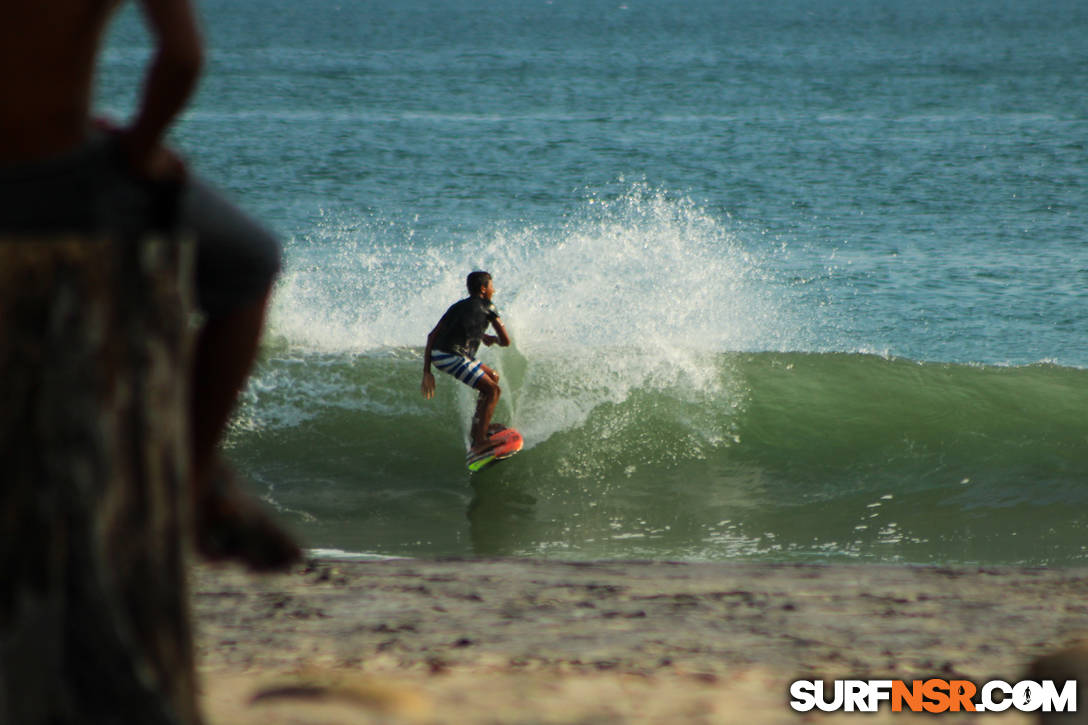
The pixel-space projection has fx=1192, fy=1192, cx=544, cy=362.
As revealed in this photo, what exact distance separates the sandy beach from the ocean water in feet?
7.38

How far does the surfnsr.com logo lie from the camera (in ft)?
11.5

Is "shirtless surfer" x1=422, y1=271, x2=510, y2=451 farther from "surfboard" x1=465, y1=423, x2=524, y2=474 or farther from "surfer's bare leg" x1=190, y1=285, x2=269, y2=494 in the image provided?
"surfer's bare leg" x1=190, y1=285, x2=269, y2=494

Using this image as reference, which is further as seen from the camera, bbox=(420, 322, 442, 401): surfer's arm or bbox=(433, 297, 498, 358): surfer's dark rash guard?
bbox=(433, 297, 498, 358): surfer's dark rash guard

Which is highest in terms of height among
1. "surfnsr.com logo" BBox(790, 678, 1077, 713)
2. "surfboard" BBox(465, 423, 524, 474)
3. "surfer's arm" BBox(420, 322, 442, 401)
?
"surfer's arm" BBox(420, 322, 442, 401)

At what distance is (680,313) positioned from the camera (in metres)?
15.6

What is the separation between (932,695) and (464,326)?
20.0 ft

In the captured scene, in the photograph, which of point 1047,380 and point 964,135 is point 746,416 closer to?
point 1047,380

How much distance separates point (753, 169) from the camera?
111ft

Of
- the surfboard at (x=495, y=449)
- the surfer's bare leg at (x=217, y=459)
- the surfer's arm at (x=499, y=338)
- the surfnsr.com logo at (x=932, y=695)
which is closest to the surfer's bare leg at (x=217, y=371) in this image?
the surfer's bare leg at (x=217, y=459)

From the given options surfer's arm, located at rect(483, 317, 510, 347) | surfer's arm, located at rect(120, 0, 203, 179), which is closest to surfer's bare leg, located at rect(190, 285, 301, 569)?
surfer's arm, located at rect(120, 0, 203, 179)

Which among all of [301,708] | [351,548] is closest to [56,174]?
[301,708]

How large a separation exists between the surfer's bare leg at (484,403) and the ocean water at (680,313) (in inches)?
21.9

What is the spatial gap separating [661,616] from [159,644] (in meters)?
3.40

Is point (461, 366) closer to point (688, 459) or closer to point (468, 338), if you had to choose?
point (468, 338)
